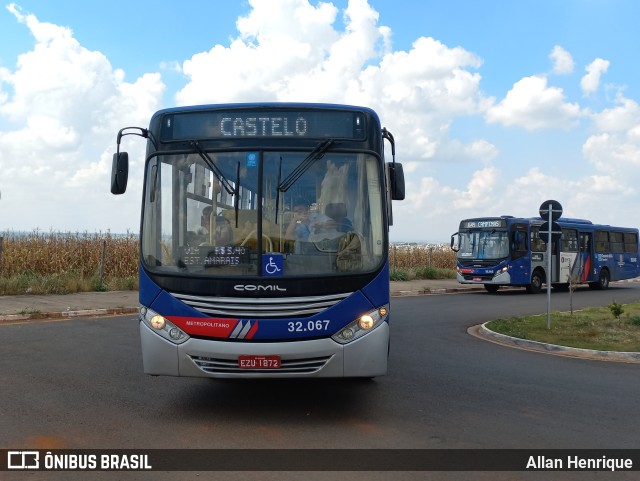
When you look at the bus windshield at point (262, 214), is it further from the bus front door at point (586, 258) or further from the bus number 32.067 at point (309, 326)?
the bus front door at point (586, 258)

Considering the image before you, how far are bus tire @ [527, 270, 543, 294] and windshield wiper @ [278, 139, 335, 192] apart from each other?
22.8m

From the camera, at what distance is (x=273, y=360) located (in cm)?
610

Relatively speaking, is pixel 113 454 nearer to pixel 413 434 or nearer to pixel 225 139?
pixel 413 434

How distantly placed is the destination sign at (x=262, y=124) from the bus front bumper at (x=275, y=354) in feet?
6.72

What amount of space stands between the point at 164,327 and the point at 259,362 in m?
1.03

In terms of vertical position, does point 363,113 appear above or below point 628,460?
above

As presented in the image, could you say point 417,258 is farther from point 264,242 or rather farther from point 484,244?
point 264,242

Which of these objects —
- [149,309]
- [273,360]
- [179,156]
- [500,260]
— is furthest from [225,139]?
[500,260]

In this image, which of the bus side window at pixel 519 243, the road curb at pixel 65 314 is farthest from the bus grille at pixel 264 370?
the bus side window at pixel 519 243

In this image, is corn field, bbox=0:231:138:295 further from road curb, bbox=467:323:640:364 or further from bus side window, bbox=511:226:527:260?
bus side window, bbox=511:226:527:260

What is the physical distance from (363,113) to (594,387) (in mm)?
4699

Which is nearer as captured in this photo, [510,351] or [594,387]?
[594,387]

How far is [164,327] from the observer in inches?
251

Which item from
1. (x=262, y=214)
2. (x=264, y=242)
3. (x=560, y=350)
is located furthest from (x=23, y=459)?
(x=560, y=350)
